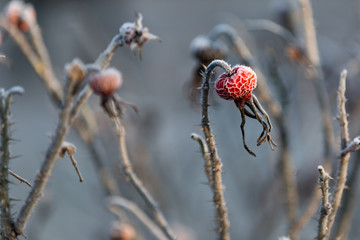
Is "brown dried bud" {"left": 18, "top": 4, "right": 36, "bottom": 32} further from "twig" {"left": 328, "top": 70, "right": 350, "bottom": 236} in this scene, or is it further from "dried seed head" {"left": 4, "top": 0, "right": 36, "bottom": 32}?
"twig" {"left": 328, "top": 70, "right": 350, "bottom": 236}

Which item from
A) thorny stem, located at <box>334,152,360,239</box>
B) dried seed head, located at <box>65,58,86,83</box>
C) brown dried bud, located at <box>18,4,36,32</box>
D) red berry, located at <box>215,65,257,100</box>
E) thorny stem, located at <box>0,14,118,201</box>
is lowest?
dried seed head, located at <box>65,58,86,83</box>

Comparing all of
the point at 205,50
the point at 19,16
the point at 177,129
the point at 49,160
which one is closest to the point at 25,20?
the point at 19,16

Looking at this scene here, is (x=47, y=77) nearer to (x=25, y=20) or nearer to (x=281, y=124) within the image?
(x=25, y=20)

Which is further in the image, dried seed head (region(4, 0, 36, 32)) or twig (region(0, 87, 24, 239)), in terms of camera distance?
dried seed head (region(4, 0, 36, 32))

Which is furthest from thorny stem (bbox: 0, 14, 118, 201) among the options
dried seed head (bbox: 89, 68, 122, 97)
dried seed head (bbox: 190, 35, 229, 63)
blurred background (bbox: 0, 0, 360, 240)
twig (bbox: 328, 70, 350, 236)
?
twig (bbox: 328, 70, 350, 236)

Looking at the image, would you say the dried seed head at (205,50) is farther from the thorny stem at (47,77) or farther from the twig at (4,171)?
the twig at (4,171)

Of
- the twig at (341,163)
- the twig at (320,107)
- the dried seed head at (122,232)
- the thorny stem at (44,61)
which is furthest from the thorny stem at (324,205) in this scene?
the thorny stem at (44,61)
